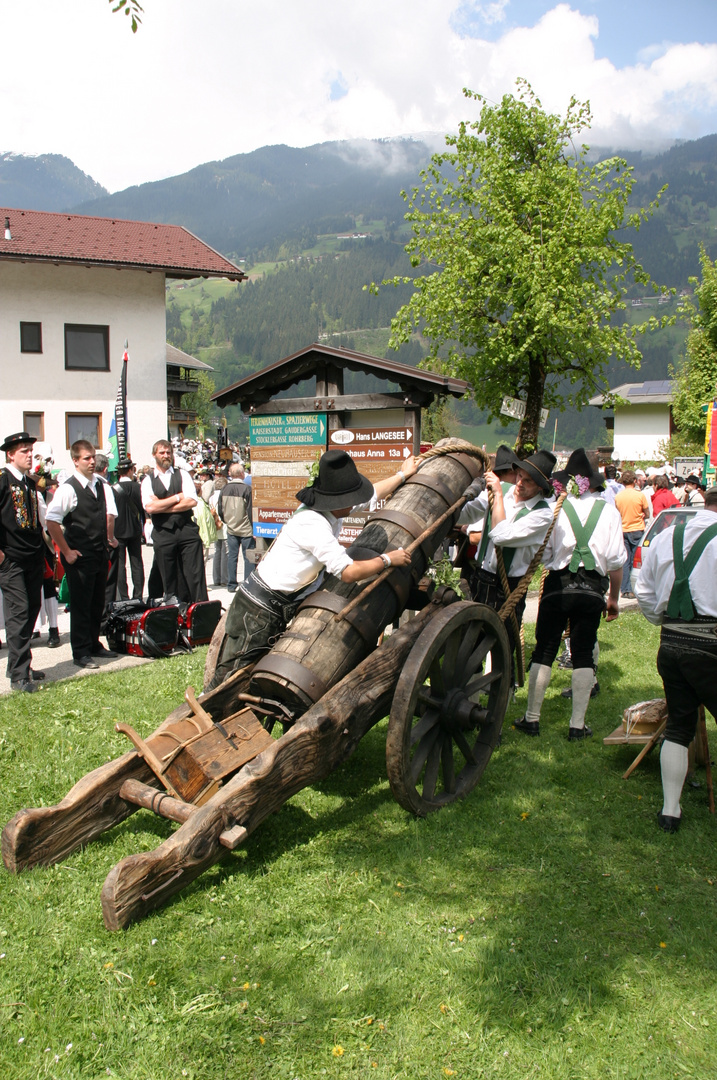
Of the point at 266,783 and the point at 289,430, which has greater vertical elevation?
the point at 289,430

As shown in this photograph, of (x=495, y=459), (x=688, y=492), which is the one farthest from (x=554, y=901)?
(x=688, y=492)

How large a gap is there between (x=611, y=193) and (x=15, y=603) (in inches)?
638

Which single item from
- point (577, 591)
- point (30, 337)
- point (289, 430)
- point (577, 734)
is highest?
point (30, 337)

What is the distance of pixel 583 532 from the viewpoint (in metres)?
5.41

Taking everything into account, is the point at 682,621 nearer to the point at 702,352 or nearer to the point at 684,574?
the point at 684,574

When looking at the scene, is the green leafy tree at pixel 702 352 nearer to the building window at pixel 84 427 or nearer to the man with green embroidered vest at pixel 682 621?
the building window at pixel 84 427

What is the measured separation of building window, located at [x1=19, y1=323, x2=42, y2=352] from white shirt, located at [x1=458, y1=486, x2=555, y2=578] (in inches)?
861

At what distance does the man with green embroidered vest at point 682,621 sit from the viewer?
12.9 feet

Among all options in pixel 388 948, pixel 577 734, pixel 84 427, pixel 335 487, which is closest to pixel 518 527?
pixel 335 487

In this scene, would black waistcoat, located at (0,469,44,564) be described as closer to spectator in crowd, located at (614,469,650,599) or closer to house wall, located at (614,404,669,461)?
spectator in crowd, located at (614,469,650,599)

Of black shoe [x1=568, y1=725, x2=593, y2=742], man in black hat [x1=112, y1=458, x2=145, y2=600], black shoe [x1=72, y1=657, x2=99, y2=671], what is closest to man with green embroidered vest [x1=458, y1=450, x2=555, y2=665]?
black shoe [x1=568, y1=725, x2=593, y2=742]

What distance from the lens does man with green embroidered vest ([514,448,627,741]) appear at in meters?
5.37

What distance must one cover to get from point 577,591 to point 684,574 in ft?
4.55

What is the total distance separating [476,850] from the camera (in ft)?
13.0
